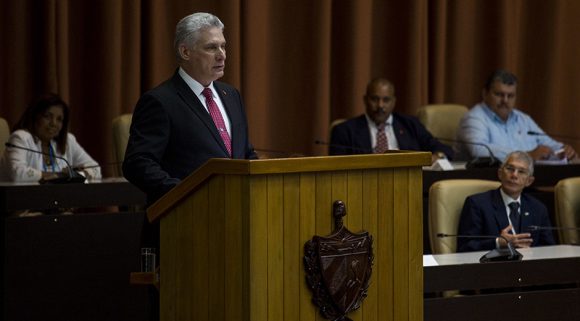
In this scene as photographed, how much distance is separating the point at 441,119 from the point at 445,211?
266 cm

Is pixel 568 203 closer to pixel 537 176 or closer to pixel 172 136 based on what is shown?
pixel 537 176

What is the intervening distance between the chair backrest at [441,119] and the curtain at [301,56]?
2.38ft

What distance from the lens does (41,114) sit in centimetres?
635

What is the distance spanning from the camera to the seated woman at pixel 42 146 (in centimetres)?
614

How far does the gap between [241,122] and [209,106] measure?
123 millimetres

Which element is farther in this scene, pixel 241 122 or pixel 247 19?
pixel 247 19

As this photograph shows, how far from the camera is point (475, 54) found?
29.6 feet

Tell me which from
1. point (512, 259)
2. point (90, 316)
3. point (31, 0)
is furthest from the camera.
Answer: point (31, 0)

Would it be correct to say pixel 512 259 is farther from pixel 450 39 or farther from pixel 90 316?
pixel 450 39

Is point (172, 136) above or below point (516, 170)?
above

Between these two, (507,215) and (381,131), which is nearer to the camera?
(507,215)

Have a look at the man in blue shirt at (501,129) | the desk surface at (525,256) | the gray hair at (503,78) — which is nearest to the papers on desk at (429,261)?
the desk surface at (525,256)

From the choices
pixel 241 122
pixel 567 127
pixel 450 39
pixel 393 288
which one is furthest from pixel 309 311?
pixel 567 127

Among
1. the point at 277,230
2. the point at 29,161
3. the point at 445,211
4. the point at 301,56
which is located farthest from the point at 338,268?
the point at 301,56
